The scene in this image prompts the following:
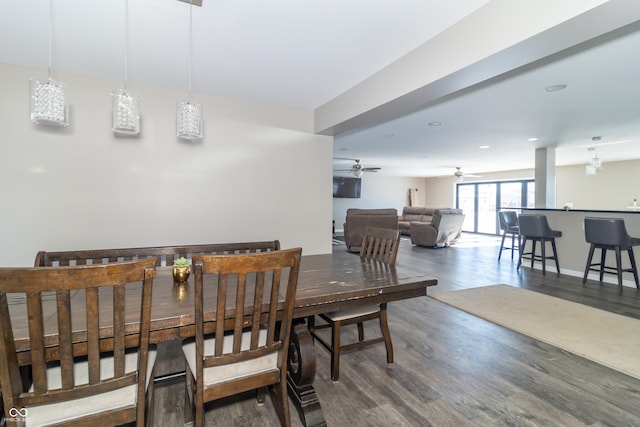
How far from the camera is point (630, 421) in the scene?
67.8 inches

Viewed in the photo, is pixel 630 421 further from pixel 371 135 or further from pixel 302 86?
pixel 371 135

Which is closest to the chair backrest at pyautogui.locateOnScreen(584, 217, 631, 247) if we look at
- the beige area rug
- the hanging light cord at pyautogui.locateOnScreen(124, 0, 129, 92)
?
the beige area rug

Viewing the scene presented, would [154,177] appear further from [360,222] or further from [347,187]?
[347,187]

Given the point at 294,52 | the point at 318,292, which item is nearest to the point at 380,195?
the point at 294,52

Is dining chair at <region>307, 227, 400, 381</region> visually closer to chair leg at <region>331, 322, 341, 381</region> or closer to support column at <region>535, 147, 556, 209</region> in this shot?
chair leg at <region>331, 322, 341, 381</region>

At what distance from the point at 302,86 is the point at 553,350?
3.21 m

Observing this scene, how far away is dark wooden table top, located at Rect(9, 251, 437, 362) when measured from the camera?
1312 mm

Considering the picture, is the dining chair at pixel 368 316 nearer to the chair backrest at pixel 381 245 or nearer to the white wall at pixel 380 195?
the chair backrest at pixel 381 245

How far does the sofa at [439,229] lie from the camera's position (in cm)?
790

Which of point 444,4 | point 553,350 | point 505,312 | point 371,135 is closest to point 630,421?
point 553,350

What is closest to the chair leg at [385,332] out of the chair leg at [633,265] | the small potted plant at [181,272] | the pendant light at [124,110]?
the small potted plant at [181,272]

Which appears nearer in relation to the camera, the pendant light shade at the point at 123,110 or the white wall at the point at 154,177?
the pendant light shade at the point at 123,110

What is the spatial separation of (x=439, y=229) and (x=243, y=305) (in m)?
7.40

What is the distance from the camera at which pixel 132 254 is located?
7.96 ft
